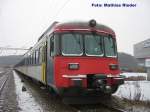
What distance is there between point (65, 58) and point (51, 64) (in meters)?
0.92

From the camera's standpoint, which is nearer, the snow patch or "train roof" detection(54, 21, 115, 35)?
"train roof" detection(54, 21, 115, 35)

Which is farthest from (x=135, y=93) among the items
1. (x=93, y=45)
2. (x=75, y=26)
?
(x=75, y=26)

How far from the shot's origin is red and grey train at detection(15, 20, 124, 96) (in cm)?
979

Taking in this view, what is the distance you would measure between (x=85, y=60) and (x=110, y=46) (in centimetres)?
128

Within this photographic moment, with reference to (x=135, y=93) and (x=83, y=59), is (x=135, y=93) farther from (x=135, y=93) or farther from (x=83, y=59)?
(x=83, y=59)

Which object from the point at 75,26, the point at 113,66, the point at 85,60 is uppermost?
the point at 75,26

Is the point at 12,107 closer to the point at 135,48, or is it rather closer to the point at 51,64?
the point at 51,64

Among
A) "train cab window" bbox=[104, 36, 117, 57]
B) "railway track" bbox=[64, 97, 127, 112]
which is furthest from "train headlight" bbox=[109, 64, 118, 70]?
"railway track" bbox=[64, 97, 127, 112]

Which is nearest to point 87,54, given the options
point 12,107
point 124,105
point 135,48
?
point 124,105

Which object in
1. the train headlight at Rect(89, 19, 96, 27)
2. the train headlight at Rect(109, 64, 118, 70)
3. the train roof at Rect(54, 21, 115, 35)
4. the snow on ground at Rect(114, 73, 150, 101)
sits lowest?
the snow on ground at Rect(114, 73, 150, 101)

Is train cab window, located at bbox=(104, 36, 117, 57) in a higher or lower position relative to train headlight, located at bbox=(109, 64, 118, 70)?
higher

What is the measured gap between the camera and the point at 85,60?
399 inches

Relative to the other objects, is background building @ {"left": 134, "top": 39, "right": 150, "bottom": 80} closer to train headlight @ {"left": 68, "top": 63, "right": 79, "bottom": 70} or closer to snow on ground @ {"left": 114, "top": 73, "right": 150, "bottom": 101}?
snow on ground @ {"left": 114, "top": 73, "right": 150, "bottom": 101}

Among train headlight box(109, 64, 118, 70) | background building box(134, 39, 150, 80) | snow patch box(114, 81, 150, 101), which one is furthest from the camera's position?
background building box(134, 39, 150, 80)
